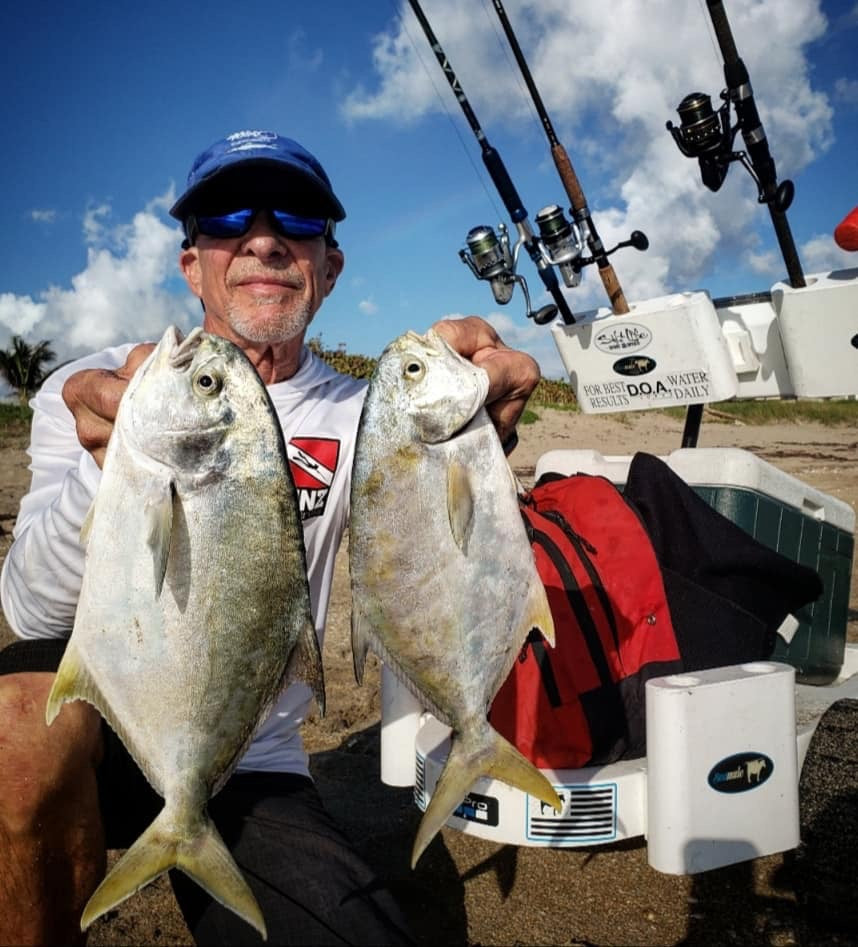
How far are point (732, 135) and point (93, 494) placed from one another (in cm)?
347

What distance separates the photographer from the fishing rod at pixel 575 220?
168 inches

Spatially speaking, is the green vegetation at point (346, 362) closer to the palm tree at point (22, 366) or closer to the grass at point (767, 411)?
the grass at point (767, 411)

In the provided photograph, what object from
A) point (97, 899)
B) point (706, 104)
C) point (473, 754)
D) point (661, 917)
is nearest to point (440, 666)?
point (473, 754)

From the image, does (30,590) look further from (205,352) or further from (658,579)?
(658,579)

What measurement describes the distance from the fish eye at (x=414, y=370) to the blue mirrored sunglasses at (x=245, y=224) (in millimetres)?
1088

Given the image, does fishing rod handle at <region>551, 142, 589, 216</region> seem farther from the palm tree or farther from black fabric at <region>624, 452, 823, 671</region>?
the palm tree

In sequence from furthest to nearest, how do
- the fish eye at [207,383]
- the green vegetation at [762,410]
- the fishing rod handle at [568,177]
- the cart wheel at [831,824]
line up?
the green vegetation at [762,410] < the fishing rod handle at [568,177] < the cart wheel at [831,824] < the fish eye at [207,383]

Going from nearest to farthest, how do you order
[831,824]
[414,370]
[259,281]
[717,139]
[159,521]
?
[159,521] → [414,370] → [831,824] → [259,281] → [717,139]

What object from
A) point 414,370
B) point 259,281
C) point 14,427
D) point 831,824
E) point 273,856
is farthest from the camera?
point 14,427

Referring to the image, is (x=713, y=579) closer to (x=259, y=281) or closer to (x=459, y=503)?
(x=459, y=503)

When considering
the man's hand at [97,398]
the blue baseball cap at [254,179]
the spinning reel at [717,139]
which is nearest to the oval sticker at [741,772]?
the man's hand at [97,398]

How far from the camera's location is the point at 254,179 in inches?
110

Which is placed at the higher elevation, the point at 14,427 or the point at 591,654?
the point at 14,427

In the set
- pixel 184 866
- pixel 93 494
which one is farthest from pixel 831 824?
pixel 93 494
